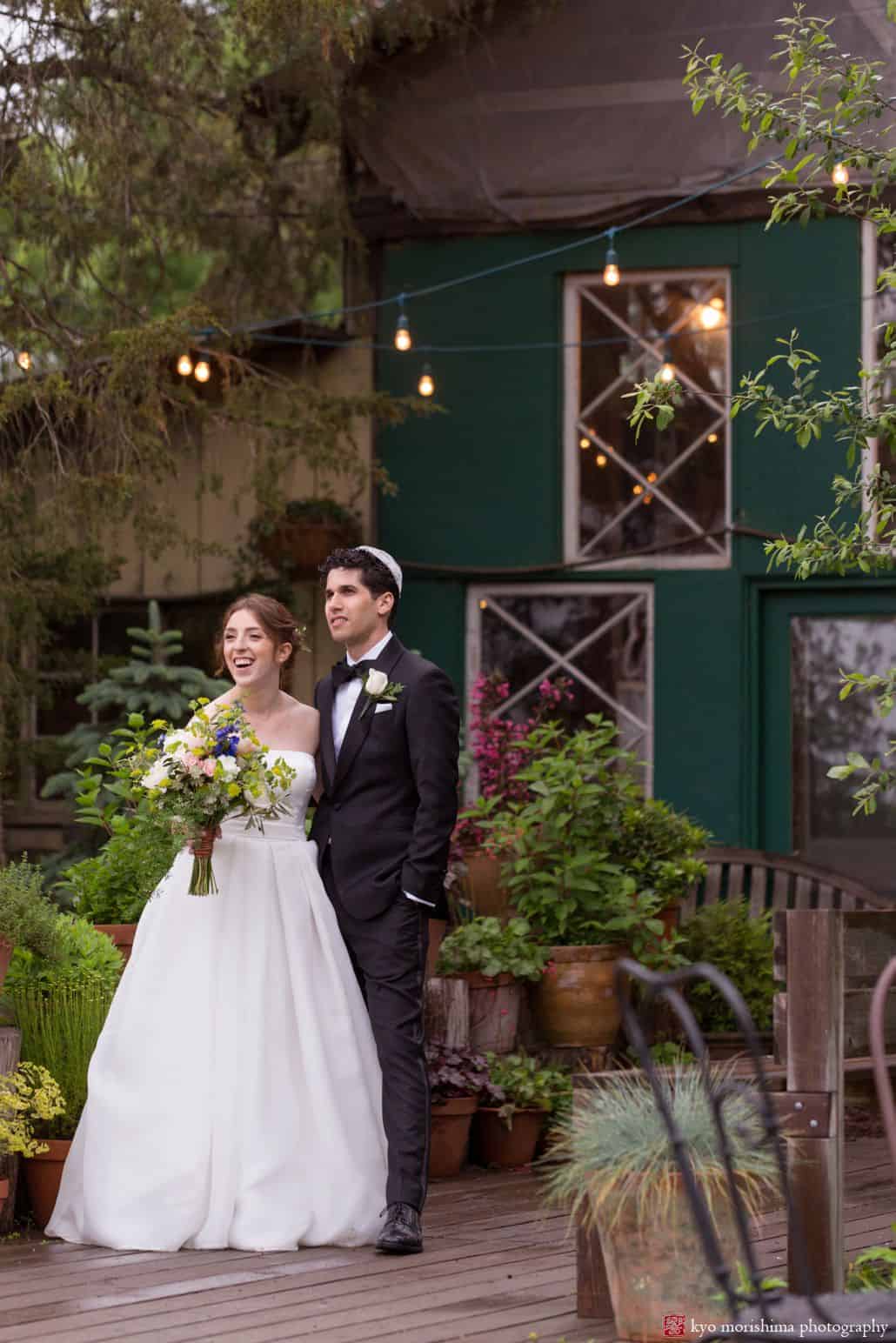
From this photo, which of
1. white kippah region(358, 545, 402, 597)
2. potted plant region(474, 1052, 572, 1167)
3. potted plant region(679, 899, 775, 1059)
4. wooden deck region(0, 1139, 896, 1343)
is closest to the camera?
wooden deck region(0, 1139, 896, 1343)

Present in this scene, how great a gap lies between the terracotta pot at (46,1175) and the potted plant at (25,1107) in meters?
0.05

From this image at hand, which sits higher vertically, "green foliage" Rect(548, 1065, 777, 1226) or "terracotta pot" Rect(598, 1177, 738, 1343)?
"green foliage" Rect(548, 1065, 777, 1226)

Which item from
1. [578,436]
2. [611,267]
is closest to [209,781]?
[611,267]

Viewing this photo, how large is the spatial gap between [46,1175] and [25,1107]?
1.30ft

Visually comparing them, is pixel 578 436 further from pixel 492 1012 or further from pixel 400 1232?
pixel 400 1232

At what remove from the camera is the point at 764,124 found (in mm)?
5410

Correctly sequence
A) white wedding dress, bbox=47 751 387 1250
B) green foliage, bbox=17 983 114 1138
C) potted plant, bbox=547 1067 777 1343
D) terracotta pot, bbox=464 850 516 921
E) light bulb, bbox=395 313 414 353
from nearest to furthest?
1. potted plant, bbox=547 1067 777 1343
2. white wedding dress, bbox=47 751 387 1250
3. green foliage, bbox=17 983 114 1138
4. terracotta pot, bbox=464 850 516 921
5. light bulb, bbox=395 313 414 353

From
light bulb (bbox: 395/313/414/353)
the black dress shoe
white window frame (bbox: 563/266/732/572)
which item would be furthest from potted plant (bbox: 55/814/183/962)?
white window frame (bbox: 563/266/732/572)

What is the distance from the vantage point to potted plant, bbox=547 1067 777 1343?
14.4 feet

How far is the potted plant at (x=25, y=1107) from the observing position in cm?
581

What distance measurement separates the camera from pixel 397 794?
5938 millimetres

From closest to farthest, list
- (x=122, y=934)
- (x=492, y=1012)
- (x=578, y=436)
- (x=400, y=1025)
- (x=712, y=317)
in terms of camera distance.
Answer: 1. (x=400, y=1025)
2. (x=122, y=934)
3. (x=492, y=1012)
4. (x=712, y=317)
5. (x=578, y=436)

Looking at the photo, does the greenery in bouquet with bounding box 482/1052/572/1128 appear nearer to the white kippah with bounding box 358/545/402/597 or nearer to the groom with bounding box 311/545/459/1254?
the groom with bounding box 311/545/459/1254

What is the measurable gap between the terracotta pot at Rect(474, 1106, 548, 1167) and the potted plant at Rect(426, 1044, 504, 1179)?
0.09 m
